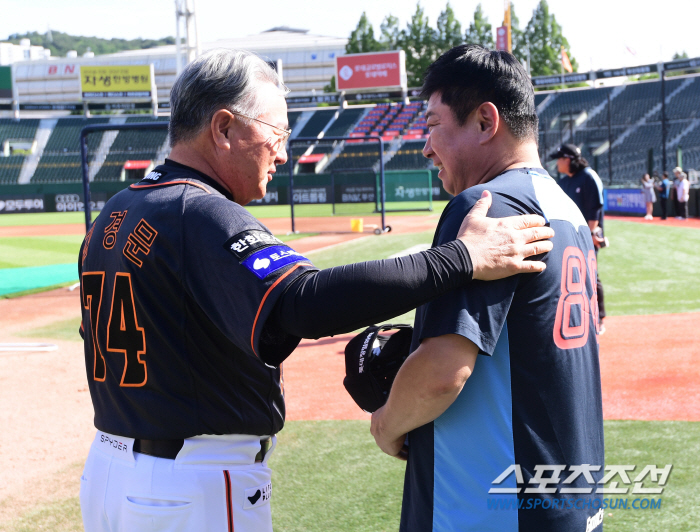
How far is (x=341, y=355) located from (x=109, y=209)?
538cm

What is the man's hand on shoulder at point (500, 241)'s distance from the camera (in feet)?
5.31

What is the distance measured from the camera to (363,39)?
75500 mm

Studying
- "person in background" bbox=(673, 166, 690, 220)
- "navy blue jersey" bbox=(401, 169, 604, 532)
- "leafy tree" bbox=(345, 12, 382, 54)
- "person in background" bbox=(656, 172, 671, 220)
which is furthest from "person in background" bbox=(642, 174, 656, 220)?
"leafy tree" bbox=(345, 12, 382, 54)

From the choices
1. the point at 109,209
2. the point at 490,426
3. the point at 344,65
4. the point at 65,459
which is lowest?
the point at 65,459

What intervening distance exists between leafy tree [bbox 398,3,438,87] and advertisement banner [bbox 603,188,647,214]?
5077cm

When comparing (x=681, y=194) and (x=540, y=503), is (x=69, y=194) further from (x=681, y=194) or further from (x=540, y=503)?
(x=540, y=503)

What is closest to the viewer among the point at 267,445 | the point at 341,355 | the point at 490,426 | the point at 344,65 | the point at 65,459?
the point at 490,426

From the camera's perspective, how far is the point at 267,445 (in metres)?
1.99

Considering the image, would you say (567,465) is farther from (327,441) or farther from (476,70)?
(327,441)

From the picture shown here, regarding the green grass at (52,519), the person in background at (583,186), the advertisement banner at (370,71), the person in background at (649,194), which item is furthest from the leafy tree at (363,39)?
the green grass at (52,519)

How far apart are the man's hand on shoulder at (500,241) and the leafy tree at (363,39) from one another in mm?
77922

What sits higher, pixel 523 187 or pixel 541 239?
pixel 523 187

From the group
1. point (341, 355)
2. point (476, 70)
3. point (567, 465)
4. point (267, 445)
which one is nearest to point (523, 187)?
point (476, 70)

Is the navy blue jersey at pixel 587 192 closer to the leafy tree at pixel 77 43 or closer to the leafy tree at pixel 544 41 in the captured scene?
the leafy tree at pixel 544 41
